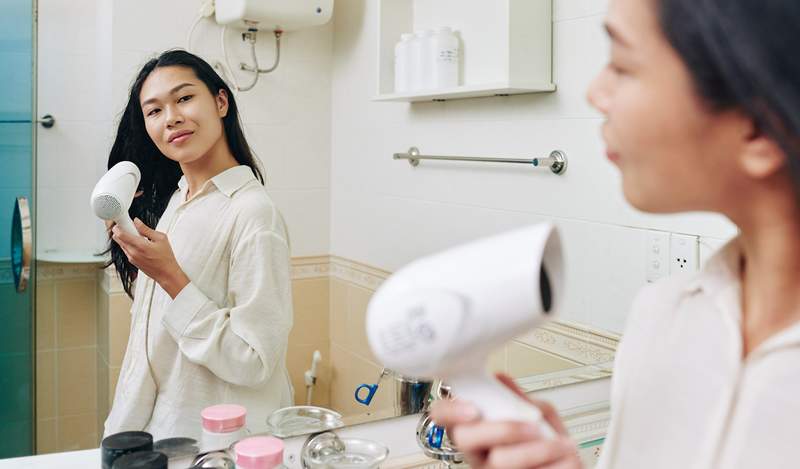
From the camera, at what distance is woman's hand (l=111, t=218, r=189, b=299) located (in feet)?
3.68

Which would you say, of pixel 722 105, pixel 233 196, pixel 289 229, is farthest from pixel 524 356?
pixel 722 105

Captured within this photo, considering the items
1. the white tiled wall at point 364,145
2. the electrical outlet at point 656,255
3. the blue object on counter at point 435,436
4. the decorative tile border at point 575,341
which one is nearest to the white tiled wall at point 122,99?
the white tiled wall at point 364,145

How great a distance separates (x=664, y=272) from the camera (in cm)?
149

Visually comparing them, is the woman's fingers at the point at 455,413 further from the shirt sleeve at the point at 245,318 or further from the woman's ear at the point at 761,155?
the shirt sleeve at the point at 245,318

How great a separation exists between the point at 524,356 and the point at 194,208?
694mm

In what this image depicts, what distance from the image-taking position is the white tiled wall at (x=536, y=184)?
Result: 1412 mm

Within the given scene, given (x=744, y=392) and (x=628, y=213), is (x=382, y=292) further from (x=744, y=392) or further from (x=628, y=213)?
(x=628, y=213)

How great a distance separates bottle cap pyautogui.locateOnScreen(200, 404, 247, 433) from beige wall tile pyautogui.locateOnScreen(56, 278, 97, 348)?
208 mm

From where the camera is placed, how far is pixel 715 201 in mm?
581

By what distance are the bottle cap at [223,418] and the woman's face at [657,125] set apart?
2.67 feet

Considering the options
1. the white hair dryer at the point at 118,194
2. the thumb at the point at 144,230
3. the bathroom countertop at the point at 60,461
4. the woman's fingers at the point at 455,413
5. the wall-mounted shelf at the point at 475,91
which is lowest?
the bathroom countertop at the point at 60,461

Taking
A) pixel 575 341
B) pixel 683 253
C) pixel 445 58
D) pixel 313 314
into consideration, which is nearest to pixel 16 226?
Answer: pixel 313 314

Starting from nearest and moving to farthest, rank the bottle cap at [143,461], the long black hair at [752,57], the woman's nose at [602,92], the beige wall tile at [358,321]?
the long black hair at [752,57], the woman's nose at [602,92], the bottle cap at [143,461], the beige wall tile at [358,321]

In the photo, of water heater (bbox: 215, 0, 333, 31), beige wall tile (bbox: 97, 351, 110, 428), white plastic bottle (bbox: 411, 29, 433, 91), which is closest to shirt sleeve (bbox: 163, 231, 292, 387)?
beige wall tile (bbox: 97, 351, 110, 428)
